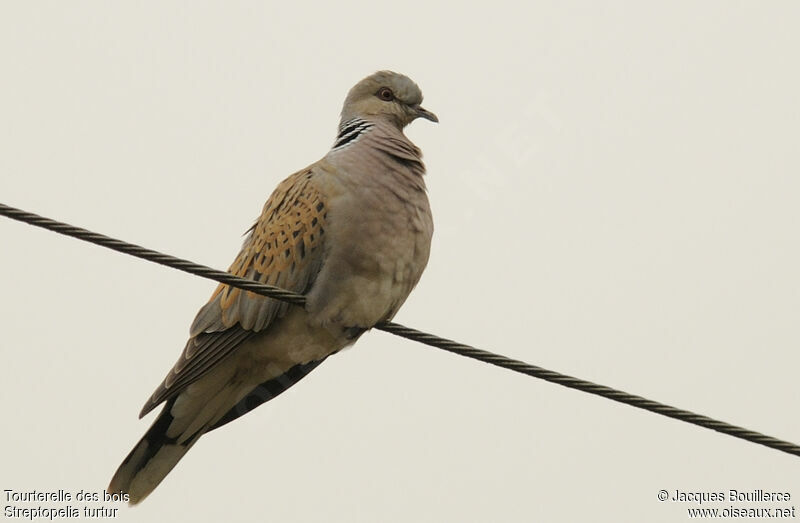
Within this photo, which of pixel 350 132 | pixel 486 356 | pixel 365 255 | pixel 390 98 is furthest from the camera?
pixel 390 98

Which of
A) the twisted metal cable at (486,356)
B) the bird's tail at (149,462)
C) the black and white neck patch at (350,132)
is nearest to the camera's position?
the twisted metal cable at (486,356)

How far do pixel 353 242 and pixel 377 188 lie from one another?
270 mm

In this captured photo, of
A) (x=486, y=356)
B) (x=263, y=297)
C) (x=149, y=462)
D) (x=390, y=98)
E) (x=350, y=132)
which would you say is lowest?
(x=149, y=462)

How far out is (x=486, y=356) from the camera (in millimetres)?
3678

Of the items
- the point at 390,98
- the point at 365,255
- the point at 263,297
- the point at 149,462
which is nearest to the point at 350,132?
the point at 390,98

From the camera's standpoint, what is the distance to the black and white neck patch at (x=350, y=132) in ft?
16.5

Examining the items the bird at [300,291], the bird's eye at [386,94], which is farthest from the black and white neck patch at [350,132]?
the bird's eye at [386,94]

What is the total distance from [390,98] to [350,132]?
420 millimetres

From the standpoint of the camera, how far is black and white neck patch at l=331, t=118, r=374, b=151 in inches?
Answer: 199

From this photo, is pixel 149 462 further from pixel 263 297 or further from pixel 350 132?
pixel 350 132

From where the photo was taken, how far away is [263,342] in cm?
458

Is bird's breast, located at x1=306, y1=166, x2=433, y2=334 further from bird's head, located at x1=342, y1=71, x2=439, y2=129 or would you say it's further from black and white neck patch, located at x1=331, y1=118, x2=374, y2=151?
bird's head, located at x1=342, y1=71, x2=439, y2=129

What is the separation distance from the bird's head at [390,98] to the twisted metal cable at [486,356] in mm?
1763

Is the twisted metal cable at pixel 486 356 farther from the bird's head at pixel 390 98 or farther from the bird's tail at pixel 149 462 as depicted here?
the bird's head at pixel 390 98
